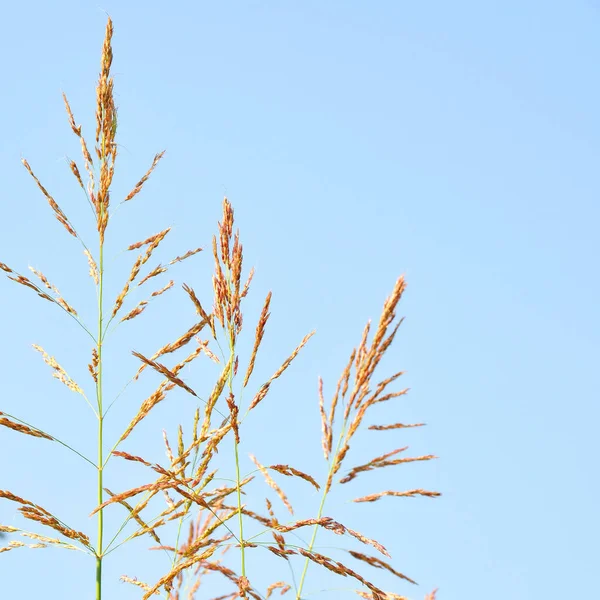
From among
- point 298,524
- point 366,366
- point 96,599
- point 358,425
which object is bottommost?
point 96,599

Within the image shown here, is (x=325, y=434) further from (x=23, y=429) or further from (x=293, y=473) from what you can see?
(x=23, y=429)

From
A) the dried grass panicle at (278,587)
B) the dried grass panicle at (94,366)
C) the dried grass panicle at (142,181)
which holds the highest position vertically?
the dried grass panicle at (142,181)

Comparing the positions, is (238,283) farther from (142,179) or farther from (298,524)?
(142,179)

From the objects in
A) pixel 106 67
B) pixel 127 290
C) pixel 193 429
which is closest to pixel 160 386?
pixel 193 429

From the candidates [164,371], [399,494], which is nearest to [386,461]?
[399,494]

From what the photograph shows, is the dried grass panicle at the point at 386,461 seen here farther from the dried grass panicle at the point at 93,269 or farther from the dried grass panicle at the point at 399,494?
the dried grass panicle at the point at 93,269

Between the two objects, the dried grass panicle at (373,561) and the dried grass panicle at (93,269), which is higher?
the dried grass panicle at (93,269)

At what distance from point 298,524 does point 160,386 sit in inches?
31.3

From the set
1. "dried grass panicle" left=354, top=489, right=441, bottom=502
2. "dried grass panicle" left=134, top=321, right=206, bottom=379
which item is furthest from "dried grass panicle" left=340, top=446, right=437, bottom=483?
"dried grass panicle" left=134, top=321, right=206, bottom=379

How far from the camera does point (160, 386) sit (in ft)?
9.64

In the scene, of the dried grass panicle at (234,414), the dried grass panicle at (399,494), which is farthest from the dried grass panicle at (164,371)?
the dried grass panicle at (399,494)

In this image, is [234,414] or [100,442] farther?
[100,442]

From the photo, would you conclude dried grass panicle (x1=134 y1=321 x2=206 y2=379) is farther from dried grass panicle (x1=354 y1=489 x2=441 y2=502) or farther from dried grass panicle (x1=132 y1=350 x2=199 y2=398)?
dried grass panicle (x1=354 y1=489 x2=441 y2=502)

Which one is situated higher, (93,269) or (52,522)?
(93,269)
